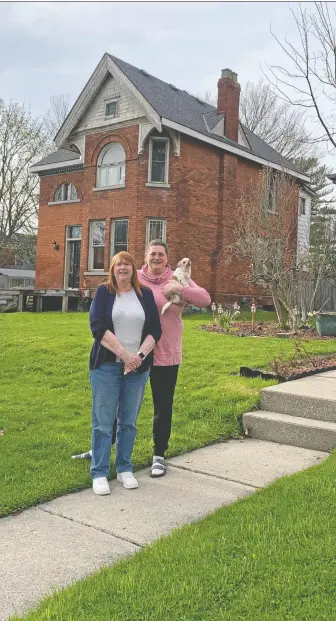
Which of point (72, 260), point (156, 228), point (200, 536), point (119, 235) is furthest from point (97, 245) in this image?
point (200, 536)

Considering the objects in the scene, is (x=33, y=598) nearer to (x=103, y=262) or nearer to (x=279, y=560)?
(x=279, y=560)

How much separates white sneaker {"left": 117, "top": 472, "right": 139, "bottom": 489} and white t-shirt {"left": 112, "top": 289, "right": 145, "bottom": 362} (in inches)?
34.7

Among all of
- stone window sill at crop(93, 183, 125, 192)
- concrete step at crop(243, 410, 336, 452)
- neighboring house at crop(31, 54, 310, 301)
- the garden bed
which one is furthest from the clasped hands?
stone window sill at crop(93, 183, 125, 192)

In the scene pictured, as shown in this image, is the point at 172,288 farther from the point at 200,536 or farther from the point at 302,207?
the point at 302,207

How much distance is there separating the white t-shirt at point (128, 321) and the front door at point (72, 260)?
18.1 m

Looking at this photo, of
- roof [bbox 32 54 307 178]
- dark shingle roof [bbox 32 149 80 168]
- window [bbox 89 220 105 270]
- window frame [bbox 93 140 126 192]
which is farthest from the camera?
dark shingle roof [bbox 32 149 80 168]

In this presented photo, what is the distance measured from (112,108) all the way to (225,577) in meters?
19.1

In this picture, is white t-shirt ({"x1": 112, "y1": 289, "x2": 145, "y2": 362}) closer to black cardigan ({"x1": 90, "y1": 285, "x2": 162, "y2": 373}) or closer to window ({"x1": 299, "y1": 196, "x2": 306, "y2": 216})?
black cardigan ({"x1": 90, "y1": 285, "x2": 162, "y2": 373})

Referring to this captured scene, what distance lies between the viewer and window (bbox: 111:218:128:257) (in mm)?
19172

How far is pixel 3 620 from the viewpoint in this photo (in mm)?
2336

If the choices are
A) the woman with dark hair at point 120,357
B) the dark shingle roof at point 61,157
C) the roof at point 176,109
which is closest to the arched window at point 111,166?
the roof at point 176,109

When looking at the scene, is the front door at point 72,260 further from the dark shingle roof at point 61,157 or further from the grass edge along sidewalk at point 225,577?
the grass edge along sidewalk at point 225,577

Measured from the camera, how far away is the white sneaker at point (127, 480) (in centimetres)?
397

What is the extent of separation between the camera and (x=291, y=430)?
516 centimetres
